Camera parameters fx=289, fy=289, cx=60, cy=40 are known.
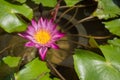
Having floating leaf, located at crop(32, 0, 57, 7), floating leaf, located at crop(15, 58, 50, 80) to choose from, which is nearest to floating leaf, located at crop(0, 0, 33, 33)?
floating leaf, located at crop(32, 0, 57, 7)

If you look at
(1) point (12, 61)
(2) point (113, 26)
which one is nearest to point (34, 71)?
(1) point (12, 61)

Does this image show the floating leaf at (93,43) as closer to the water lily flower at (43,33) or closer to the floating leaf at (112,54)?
the floating leaf at (112,54)

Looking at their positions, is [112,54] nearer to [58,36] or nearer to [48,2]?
[58,36]

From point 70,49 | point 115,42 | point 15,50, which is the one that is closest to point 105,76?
point 115,42

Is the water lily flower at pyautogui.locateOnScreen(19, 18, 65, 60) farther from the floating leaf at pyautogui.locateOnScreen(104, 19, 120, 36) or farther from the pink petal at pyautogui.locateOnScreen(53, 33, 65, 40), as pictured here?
the floating leaf at pyautogui.locateOnScreen(104, 19, 120, 36)

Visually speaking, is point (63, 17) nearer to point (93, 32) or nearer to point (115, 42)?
point (93, 32)

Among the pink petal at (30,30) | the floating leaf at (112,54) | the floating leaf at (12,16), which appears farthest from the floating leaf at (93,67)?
the floating leaf at (12,16)
